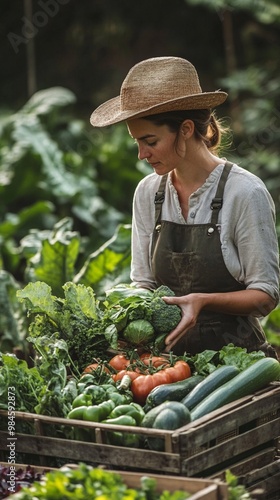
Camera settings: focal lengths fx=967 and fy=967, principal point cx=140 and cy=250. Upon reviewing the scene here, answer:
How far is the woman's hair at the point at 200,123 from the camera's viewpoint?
4418 mm

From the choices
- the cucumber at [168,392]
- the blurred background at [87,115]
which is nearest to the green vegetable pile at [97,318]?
the cucumber at [168,392]

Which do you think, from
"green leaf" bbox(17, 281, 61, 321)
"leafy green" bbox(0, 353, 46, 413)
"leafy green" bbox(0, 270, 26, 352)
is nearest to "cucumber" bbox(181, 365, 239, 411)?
"leafy green" bbox(0, 353, 46, 413)

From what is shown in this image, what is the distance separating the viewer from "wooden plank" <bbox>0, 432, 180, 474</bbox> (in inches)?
138

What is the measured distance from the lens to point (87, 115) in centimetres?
1509

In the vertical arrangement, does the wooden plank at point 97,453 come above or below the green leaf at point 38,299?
below

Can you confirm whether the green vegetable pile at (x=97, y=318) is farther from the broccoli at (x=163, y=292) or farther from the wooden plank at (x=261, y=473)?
the wooden plank at (x=261, y=473)

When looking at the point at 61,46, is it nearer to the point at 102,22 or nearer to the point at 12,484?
the point at 102,22

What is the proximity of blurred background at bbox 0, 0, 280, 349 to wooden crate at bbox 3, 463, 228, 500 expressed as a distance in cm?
260

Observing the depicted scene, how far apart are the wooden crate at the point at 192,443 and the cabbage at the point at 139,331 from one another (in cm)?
55

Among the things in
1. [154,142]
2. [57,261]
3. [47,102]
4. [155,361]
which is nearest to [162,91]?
[154,142]

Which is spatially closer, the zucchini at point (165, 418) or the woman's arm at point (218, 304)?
the zucchini at point (165, 418)

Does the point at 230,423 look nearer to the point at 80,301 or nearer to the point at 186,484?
the point at 186,484

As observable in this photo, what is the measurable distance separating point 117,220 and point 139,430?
6225mm

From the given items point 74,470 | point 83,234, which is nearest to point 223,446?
point 74,470
